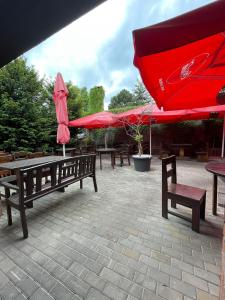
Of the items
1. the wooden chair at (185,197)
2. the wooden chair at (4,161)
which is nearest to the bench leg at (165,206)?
the wooden chair at (185,197)

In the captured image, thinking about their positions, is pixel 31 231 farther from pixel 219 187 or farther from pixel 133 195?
pixel 219 187

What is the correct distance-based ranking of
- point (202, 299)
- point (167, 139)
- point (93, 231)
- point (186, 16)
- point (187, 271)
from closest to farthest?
point (186, 16), point (202, 299), point (187, 271), point (93, 231), point (167, 139)

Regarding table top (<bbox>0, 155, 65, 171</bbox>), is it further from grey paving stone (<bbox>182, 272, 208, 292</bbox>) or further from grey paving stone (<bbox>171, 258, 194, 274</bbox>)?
grey paving stone (<bbox>182, 272, 208, 292</bbox>)

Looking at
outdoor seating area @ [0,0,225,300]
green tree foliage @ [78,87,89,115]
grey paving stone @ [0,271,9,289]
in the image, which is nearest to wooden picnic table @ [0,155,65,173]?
outdoor seating area @ [0,0,225,300]

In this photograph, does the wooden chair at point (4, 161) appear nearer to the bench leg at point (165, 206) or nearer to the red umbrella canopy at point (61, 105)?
the red umbrella canopy at point (61, 105)

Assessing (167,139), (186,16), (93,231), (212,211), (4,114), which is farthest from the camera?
(167,139)

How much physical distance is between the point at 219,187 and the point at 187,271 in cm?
304

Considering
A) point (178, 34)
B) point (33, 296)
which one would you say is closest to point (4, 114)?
point (33, 296)

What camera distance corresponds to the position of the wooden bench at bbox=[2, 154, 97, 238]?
7.18 feet

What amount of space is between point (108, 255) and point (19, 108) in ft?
24.1

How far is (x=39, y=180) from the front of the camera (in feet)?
8.13

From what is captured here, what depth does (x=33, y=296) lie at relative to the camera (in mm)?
1390

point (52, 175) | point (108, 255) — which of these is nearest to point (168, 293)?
point (108, 255)

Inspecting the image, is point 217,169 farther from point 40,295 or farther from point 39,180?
point 39,180
